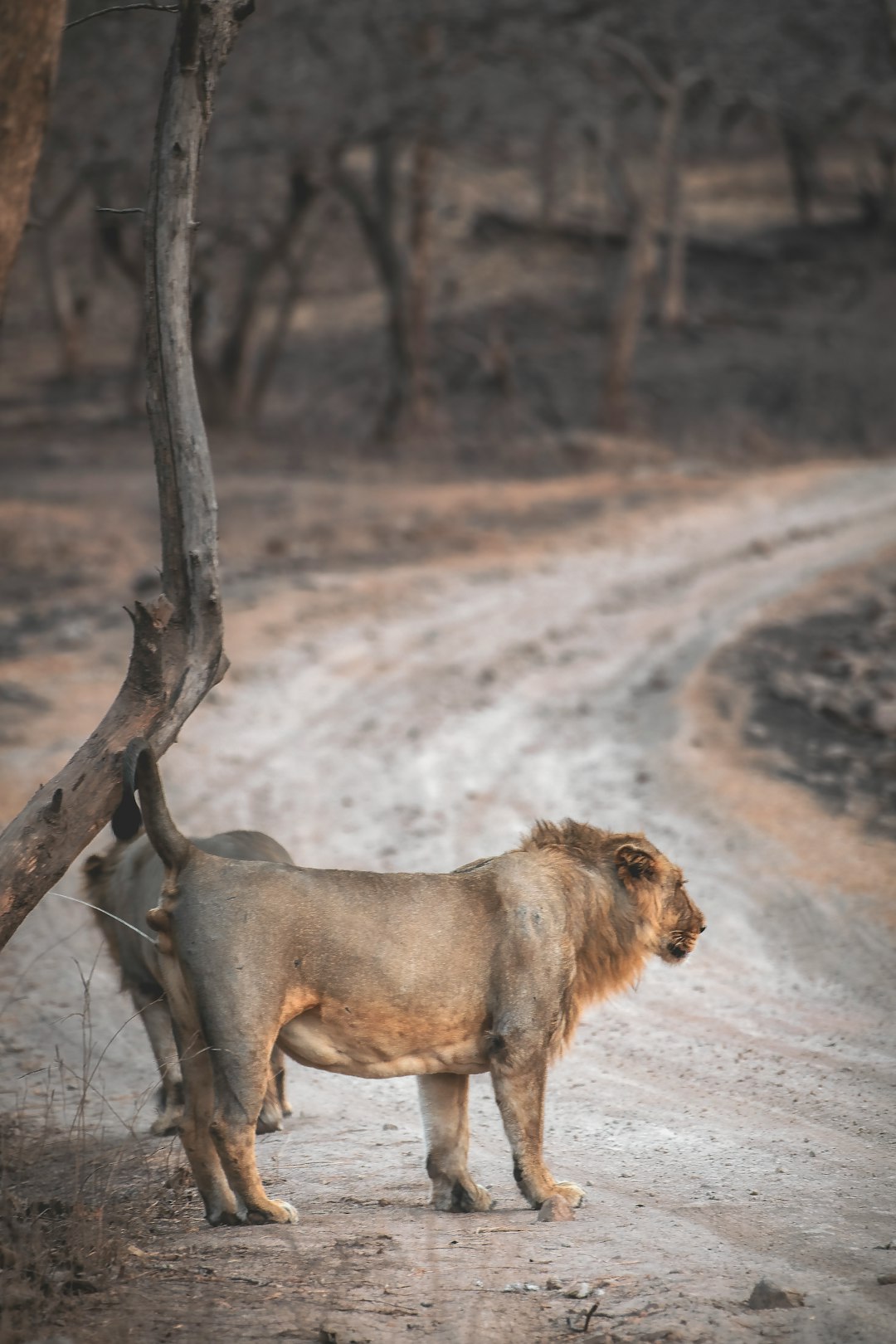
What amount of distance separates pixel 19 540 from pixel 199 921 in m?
13.3

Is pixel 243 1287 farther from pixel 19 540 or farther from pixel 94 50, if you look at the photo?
pixel 94 50

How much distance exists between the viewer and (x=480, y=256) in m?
36.3

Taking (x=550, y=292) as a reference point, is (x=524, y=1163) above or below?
below

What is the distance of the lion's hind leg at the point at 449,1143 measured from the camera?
5.08m

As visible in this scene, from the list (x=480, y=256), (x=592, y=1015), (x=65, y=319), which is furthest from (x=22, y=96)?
(x=480, y=256)

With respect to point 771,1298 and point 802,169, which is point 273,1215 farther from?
point 802,169

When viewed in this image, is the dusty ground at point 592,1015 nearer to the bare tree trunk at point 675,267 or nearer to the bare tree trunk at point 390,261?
the bare tree trunk at point 390,261

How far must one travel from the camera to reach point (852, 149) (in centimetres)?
4122

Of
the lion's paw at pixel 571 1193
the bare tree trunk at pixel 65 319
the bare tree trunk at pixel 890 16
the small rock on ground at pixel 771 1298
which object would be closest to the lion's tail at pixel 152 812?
the lion's paw at pixel 571 1193

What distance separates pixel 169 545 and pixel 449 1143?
2387 mm

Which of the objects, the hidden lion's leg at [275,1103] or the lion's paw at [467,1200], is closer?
the lion's paw at [467,1200]

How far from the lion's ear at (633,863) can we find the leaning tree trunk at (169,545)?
1667 mm

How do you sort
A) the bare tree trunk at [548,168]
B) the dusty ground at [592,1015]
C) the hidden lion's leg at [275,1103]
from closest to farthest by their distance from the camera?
the dusty ground at [592,1015] < the hidden lion's leg at [275,1103] < the bare tree trunk at [548,168]

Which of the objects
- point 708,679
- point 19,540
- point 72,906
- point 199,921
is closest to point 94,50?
point 19,540
